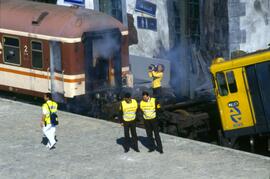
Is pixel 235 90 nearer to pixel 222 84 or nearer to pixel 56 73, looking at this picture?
pixel 222 84

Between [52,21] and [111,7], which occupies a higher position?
[52,21]

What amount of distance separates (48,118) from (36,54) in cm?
543

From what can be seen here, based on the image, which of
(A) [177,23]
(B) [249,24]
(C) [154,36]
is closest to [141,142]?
(B) [249,24]

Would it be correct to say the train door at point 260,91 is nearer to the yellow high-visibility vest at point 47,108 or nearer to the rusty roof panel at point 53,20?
the yellow high-visibility vest at point 47,108

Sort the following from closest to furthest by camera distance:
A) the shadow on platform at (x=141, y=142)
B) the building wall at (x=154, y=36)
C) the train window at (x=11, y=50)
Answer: the shadow on platform at (x=141, y=142) → the train window at (x=11, y=50) → the building wall at (x=154, y=36)

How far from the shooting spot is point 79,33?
2391 cm

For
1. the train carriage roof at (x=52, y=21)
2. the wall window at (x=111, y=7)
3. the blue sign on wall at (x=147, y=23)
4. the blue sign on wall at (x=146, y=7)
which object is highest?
the train carriage roof at (x=52, y=21)

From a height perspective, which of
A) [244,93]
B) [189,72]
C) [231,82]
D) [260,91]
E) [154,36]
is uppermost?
[231,82]

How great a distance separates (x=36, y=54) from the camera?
24.9m

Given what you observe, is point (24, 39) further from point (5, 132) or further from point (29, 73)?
point (5, 132)

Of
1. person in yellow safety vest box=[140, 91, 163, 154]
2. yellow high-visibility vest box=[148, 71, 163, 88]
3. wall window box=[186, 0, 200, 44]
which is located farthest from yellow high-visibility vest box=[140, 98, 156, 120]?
wall window box=[186, 0, 200, 44]

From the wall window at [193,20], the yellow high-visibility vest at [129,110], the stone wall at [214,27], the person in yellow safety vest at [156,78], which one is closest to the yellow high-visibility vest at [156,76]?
the person in yellow safety vest at [156,78]

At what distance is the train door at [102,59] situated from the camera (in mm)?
24266

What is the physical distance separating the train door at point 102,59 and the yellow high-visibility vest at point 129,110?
17.9 feet
